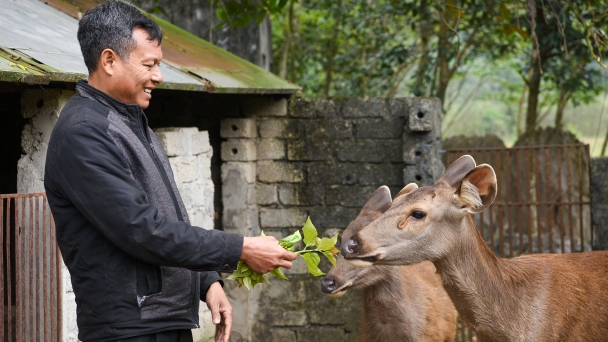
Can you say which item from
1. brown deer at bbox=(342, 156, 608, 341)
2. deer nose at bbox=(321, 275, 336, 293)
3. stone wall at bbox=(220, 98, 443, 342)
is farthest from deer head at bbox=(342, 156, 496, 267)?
stone wall at bbox=(220, 98, 443, 342)

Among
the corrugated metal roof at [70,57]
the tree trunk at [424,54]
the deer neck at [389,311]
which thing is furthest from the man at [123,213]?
the tree trunk at [424,54]

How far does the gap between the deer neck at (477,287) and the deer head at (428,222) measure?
76 millimetres

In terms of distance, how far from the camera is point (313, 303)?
327 inches

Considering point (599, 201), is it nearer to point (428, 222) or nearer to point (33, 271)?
point (428, 222)

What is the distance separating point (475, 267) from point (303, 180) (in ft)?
12.3

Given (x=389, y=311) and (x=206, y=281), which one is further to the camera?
(x=389, y=311)

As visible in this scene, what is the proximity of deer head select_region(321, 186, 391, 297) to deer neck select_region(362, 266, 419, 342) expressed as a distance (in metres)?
0.12

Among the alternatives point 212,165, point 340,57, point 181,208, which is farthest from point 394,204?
point 340,57

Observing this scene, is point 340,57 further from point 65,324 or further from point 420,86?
point 65,324

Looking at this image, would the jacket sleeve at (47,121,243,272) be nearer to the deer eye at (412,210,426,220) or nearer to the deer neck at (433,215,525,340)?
the deer eye at (412,210,426,220)

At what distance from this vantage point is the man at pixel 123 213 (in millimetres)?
3021

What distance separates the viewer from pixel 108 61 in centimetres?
329

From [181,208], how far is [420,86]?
9.17 metres

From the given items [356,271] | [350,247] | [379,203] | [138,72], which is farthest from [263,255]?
[379,203]
